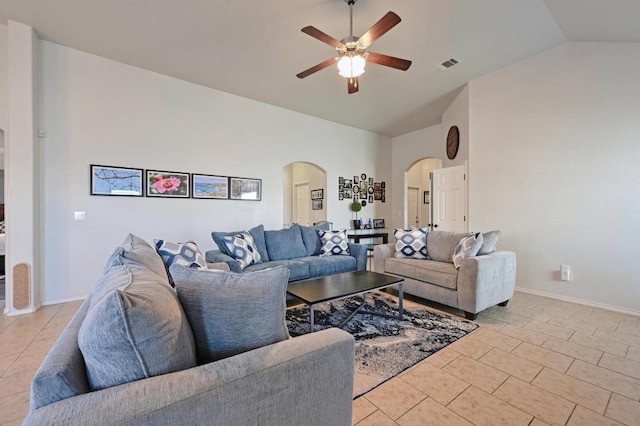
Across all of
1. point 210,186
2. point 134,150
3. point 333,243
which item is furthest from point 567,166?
point 134,150

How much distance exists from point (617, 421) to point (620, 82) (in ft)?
11.8

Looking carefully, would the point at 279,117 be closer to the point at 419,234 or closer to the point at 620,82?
the point at 419,234

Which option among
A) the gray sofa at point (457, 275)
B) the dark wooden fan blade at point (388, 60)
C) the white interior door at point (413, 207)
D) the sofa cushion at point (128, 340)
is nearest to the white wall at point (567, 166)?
the gray sofa at point (457, 275)

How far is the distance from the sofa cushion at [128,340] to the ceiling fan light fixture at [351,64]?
268cm

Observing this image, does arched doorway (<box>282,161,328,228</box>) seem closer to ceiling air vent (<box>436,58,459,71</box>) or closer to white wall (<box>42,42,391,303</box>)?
white wall (<box>42,42,391,303</box>)

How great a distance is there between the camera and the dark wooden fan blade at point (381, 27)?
7.18 feet

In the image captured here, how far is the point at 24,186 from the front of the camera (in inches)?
119

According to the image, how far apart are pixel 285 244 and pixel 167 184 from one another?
6.35ft

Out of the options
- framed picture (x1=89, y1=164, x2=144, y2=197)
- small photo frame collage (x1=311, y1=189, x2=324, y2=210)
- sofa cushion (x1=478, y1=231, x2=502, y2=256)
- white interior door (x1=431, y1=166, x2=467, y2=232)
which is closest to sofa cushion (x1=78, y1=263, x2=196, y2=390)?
sofa cushion (x1=478, y1=231, x2=502, y2=256)

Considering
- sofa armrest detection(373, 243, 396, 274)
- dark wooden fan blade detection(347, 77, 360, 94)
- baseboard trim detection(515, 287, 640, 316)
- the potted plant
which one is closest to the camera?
dark wooden fan blade detection(347, 77, 360, 94)

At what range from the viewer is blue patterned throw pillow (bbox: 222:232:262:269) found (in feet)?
11.0

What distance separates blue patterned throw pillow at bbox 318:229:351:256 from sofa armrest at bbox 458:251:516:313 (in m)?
1.69

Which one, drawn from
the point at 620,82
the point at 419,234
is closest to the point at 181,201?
the point at 419,234

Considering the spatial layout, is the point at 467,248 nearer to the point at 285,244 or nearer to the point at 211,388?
the point at 285,244
